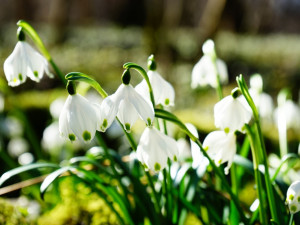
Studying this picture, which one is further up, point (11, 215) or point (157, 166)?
point (157, 166)

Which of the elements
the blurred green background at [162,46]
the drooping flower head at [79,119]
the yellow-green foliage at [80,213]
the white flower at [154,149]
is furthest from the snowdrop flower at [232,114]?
the blurred green background at [162,46]

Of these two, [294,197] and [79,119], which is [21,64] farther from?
[294,197]

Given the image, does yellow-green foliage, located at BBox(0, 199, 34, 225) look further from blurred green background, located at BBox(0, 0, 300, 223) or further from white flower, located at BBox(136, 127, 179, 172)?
white flower, located at BBox(136, 127, 179, 172)

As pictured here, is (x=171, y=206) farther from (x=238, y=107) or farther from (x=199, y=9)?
(x=199, y=9)

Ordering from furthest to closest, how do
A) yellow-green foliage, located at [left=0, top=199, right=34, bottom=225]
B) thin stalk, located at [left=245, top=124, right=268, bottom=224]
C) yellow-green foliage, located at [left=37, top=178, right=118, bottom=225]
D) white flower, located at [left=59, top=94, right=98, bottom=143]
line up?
yellow-green foliage, located at [left=37, top=178, right=118, bottom=225]
yellow-green foliage, located at [left=0, top=199, right=34, bottom=225]
thin stalk, located at [left=245, top=124, right=268, bottom=224]
white flower, located at [left=59, top=94, right=98, bottom=143]

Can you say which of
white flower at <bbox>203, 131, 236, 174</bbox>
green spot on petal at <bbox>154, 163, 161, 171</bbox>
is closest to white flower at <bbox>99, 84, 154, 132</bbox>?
green spot on petal at <bbox>154, 163, 161, 171</bbox>

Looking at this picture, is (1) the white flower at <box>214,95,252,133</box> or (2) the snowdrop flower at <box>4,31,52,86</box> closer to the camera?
(1) the white flower at <box>214,95,252,133</box>

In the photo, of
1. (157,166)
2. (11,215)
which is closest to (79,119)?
(157,166)
